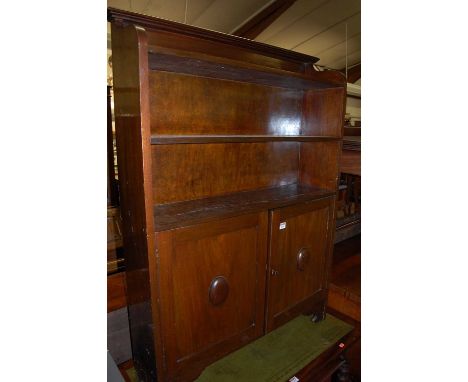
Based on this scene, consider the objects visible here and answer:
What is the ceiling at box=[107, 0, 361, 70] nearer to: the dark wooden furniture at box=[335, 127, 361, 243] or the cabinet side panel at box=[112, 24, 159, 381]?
the dark wooden furniture at box=[335, 127, 361, 243]

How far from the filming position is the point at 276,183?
190cm

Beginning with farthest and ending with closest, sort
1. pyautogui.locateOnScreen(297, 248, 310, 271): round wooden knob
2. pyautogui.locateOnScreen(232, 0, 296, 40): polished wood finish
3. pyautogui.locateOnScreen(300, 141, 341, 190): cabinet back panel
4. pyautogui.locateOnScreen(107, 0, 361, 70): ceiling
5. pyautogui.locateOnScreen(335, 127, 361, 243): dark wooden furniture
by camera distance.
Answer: pyautogui.locateOnScreen(232, 0, 296, 40): polished wood finish
pyautogui.locateOnScreen(107, 0, 361, 70): ceiling
pyautogui.locateOnScreen(335, 127, 361, 243): dark wooden furniture
pyautogui.locateOnScreen(300, 141, 341, 190): cabinet back panel
pyautogui.locateOnScreen(297, 248, 310, 271): round wooden knob

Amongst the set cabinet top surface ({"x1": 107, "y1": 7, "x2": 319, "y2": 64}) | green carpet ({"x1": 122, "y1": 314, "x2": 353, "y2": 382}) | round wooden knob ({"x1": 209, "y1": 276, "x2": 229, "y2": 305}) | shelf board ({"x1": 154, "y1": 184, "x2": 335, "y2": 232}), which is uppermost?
cabinet top surface ({"x1": 107, "y1": 7, "x2": 319, "y2": 64})

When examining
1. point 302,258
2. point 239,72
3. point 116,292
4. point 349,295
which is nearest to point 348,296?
point 349,295

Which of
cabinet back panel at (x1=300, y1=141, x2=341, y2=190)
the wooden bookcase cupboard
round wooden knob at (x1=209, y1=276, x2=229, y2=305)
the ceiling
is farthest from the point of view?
the ceiling

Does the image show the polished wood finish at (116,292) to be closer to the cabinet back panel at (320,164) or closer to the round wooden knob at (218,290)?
the round wooden knob at (218,290)

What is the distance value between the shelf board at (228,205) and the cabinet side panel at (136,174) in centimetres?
10

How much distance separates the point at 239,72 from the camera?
1.40 metres

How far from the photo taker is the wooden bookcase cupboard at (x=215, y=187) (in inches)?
43.9

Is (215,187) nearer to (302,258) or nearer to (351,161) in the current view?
(302,258)

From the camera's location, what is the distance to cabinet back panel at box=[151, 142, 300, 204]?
4.73 feet

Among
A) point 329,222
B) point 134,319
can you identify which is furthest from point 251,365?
point 329,222

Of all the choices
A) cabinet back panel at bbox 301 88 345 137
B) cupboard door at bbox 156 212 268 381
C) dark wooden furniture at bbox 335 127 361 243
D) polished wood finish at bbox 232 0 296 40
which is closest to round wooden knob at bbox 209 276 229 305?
cupboard door at bbox 156 212 268 381
